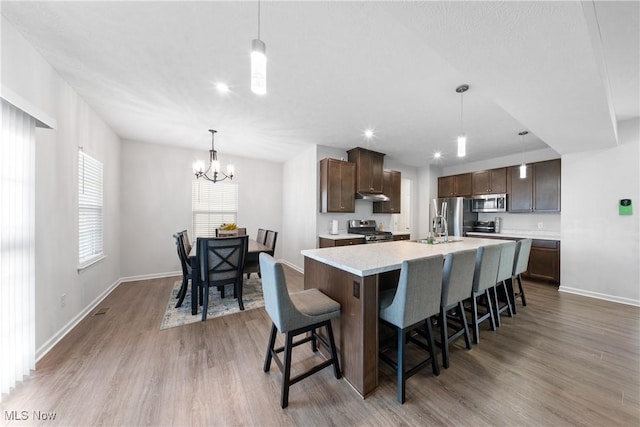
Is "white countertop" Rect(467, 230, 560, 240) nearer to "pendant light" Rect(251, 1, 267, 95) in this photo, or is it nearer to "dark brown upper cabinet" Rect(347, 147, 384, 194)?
"dark brown upper cabinet" Rect(347, 147, 384, 194)

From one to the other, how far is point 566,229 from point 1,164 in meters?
6.87

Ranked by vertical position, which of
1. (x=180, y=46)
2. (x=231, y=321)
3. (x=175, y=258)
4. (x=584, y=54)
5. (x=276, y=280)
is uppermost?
(x=180, y=46)

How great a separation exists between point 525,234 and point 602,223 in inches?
49.9

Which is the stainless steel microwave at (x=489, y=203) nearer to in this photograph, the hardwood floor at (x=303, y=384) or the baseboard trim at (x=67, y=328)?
the hardwood floor at (x=303, y=384)

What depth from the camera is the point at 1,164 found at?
1544mm

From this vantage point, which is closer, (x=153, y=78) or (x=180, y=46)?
(x=180, y=46)

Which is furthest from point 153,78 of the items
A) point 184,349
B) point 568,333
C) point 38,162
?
point 568,333

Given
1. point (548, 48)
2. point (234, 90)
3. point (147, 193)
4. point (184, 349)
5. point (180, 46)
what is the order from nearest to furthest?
point (548, 48) < point (180, 46) < point (184, 349) < point (234, 90) < point (147, 193)

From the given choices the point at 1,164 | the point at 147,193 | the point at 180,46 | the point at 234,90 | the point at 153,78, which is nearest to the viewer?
the point at 1,164

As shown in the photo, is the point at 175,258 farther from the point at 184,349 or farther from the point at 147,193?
the point at 184,349

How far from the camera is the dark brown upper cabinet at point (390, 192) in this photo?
532cm

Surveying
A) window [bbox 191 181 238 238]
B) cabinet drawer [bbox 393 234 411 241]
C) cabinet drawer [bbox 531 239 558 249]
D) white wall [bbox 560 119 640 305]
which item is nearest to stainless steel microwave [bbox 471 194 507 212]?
cabinet drawer [bbox 531 239 558 249]

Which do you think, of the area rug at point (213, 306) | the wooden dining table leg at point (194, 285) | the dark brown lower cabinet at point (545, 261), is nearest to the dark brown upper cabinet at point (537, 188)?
the dark brown lower cabinet at point (545, 261)

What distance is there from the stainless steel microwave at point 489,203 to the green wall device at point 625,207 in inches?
63.3
